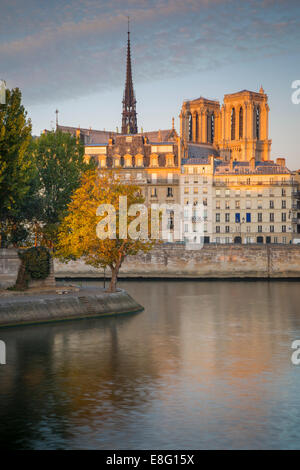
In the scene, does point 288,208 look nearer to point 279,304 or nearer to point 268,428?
point 279,304

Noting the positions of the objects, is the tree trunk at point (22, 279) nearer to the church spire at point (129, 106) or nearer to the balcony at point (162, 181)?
the balcony at point (162, 181)

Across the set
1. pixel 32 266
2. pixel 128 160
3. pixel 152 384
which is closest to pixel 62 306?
pixel 32 266

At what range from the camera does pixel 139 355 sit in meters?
35.8

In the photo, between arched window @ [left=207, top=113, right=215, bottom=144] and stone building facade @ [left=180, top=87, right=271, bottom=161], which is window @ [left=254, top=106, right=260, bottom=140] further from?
arched window @ [left=207, top=113, right=215, bottom=144]

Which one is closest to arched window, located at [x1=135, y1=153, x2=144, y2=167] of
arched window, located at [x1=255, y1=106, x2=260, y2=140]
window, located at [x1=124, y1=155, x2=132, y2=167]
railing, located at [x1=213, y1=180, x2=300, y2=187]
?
window, located at [x1=124, y1=155, x2=132, y2=167]

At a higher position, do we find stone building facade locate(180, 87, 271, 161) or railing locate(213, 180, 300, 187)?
stone building facade locate(180, 87, 271, 161)

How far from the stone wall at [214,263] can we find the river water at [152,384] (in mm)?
45468

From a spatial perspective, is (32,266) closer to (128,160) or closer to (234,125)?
(128,160)

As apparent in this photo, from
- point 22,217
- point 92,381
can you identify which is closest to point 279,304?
point 22,217

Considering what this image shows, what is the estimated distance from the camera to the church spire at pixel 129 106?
15125 centimetres

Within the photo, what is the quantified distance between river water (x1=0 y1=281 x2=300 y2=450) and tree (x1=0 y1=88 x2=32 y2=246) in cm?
927

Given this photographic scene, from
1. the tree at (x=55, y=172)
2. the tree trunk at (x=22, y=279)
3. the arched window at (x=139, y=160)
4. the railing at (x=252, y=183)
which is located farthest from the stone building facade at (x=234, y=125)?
the tree trunk at (x=22, y=279)

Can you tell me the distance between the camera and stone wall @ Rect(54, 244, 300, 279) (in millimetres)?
97625

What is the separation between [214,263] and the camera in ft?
323
